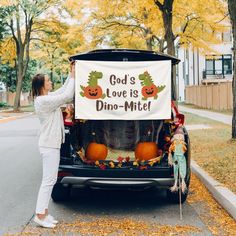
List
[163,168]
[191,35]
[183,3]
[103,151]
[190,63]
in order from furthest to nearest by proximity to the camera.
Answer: [190,63], [191,35], [183,3], [103,151], [163,168]

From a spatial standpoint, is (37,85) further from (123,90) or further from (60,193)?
(60,193)

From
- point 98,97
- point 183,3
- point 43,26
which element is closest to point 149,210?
point 98,97

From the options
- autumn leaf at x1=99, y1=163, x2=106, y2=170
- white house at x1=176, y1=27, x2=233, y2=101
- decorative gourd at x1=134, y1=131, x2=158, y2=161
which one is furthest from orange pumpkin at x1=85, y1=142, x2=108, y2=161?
white house at x1=176, y1=27, x2=233, y2=101

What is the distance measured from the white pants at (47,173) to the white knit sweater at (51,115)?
0.26 feet

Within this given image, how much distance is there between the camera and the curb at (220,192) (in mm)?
6180

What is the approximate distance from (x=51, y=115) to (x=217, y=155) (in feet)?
17.9

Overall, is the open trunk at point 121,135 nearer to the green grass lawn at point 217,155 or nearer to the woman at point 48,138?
the woman at point 48,138

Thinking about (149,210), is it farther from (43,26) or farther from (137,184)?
(43,26)

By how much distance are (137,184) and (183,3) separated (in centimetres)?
1736

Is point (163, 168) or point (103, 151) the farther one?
point (103, 151)

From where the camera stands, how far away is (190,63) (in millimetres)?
51250

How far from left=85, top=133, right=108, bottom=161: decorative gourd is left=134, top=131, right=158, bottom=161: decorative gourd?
17.6 inches

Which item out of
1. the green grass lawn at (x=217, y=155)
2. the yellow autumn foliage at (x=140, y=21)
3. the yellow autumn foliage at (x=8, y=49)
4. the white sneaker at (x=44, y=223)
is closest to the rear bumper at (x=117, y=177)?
the white sneaker at (x=44, y=223)

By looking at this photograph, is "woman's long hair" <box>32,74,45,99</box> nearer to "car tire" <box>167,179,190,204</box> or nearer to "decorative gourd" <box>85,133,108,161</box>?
"decorative gourd" <box>85,133,108,161</box>
